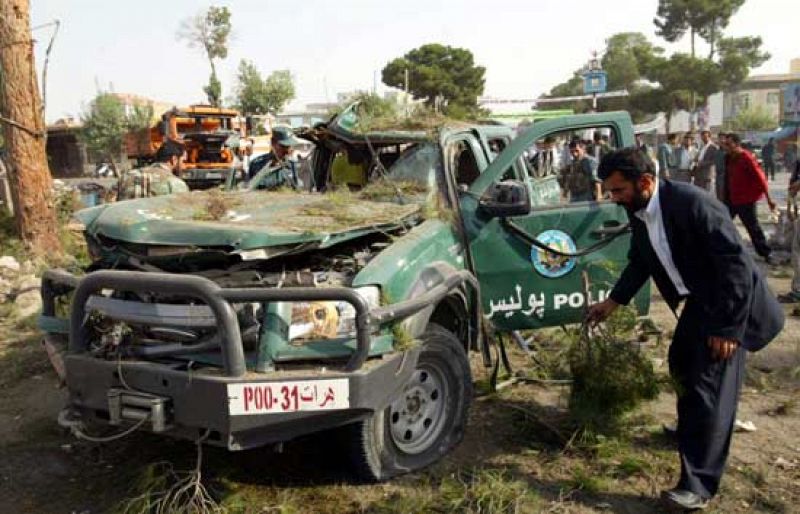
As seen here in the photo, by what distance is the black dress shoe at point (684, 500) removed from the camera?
317 cm

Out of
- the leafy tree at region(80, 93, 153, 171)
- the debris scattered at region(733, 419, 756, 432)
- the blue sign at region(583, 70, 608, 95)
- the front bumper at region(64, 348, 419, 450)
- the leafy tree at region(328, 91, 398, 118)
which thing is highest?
the leafy tree at region(80, 93, 153, 171)

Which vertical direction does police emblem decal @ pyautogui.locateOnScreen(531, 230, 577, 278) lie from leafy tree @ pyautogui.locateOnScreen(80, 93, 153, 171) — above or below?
below

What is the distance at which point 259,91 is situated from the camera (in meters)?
42.2

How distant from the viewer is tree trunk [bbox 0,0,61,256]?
28.5 ft

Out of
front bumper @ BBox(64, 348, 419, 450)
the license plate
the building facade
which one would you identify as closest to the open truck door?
front bumper @ BBox(64, 348, 419, 450)

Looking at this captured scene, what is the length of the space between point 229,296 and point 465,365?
1.42 m

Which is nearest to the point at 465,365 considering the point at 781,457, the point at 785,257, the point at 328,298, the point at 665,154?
the point at 328,298

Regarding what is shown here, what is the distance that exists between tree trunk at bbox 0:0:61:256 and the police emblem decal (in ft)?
23.6

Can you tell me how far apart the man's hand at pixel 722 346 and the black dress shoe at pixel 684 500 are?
2.07 ft

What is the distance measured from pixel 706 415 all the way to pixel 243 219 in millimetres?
2450

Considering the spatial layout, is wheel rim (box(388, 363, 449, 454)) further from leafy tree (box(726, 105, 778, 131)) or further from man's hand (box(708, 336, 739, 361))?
leafy tree (box(726, 105, 778, 131))

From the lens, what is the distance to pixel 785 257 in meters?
9.27

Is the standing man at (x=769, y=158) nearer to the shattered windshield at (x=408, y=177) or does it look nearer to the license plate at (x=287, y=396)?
the shattered windshield at (x=408, y=177)

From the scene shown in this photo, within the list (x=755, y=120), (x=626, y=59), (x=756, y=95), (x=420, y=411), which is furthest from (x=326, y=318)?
(x=756, y=95)
